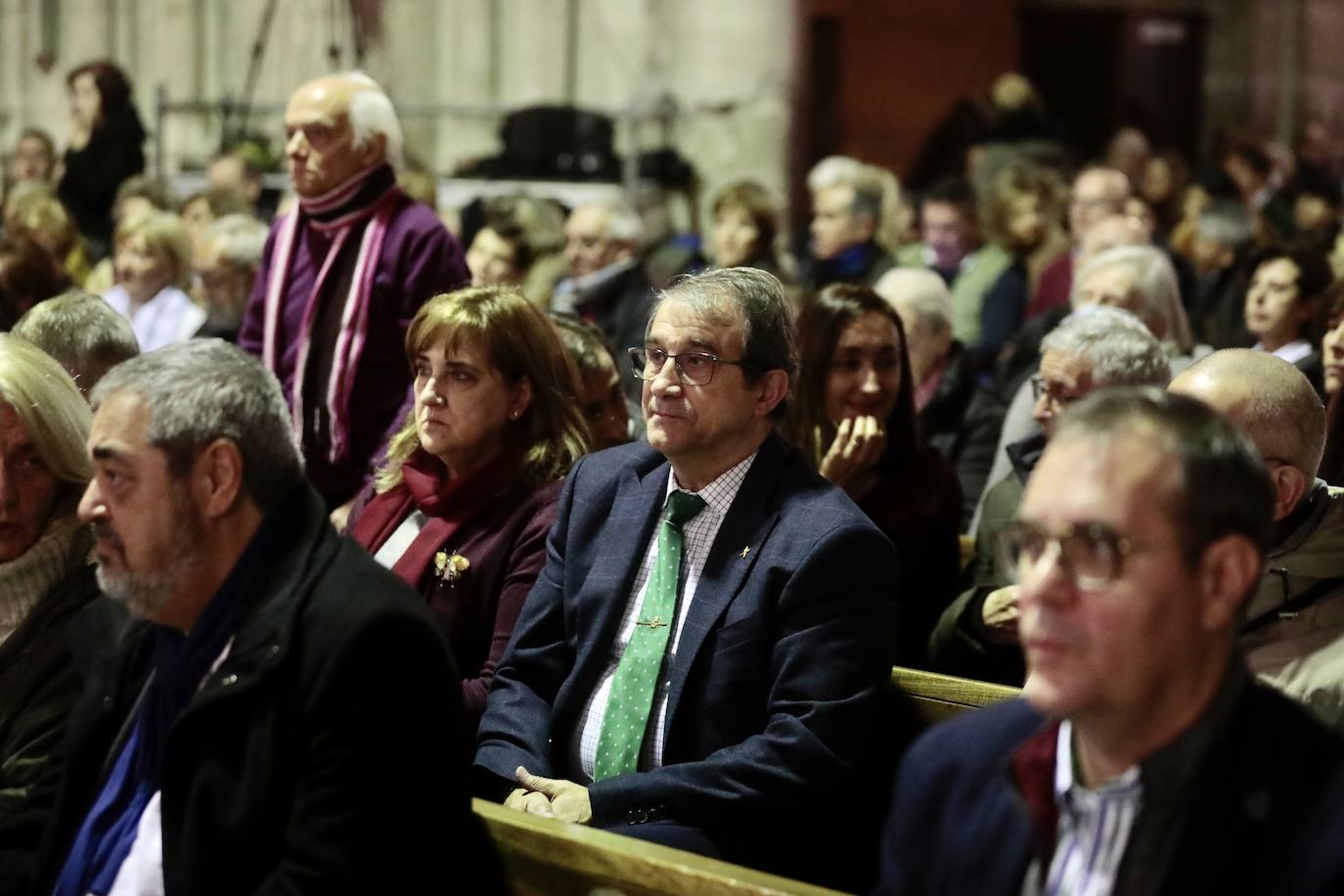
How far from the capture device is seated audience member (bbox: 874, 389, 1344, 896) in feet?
7.26

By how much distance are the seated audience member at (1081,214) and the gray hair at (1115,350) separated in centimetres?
362

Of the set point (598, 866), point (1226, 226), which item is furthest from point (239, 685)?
point (1226, 226)

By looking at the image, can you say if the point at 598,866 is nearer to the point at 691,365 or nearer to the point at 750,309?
the point at 691,365

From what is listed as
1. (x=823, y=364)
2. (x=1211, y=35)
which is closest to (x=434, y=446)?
(x=823, y=364)

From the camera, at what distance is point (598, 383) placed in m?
5.09

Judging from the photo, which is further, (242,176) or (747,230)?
(242,176)

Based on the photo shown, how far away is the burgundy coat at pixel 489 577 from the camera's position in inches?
160

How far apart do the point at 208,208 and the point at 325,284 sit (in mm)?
3745

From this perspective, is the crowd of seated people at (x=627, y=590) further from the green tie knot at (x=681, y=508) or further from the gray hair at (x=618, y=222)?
the gray hair at (x=618, y=222)

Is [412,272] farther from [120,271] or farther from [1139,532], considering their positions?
[1139,532]

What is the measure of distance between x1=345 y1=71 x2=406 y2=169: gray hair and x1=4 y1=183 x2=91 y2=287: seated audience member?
350 cm

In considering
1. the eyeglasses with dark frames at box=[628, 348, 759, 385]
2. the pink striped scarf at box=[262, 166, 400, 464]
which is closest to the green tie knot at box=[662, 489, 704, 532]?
the eyeglasses with dark frames at box=[628, 348, 759, 385]

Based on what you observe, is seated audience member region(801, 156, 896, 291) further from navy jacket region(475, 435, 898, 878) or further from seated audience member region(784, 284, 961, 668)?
navy jacket region(475, 435, 898, 878)

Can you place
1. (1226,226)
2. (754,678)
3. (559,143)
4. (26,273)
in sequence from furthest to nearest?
(559,143)
(1226,226)
(26,273)
(754,678)
